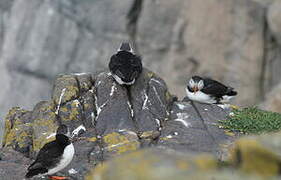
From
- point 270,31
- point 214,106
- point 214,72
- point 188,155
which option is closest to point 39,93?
point 214,72

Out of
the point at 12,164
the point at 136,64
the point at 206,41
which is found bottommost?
the point at 12,164

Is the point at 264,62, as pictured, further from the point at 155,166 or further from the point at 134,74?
the point at 155,166

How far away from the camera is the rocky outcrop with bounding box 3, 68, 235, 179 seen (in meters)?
8.10

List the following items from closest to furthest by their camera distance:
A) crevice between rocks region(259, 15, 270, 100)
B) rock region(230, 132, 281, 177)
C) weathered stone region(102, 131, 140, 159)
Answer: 1. rock region(230, 132, 281, 177)
2. weathered stone region(102, 131, 140, 159)
3. crevice between rocks region(259, 15, 270, 100)

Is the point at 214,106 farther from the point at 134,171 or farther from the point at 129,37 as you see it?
the point at 129,37

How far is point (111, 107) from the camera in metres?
8.85

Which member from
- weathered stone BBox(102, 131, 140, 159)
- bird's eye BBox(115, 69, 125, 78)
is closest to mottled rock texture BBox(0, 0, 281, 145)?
bird's eye BBox(115, 69, 125, 78)

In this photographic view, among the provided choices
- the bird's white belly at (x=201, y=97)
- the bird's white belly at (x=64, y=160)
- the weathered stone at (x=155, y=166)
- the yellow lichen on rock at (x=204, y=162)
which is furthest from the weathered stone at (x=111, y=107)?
the yellow lichen on rock at (x=204, y=162)

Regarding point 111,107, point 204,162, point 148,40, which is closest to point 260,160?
point 204,162

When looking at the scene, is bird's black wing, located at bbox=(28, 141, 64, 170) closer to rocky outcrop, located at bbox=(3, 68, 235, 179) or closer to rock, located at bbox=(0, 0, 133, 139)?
rocky outcrop, located at bbox=(3, 68, 235, 179)

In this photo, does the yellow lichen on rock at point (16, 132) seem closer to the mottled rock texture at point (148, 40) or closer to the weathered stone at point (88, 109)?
the weathered stone at point (88, 109)

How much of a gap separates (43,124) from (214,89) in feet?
10.4

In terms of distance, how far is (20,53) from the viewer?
71.4ft

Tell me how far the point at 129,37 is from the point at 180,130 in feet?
40.5
